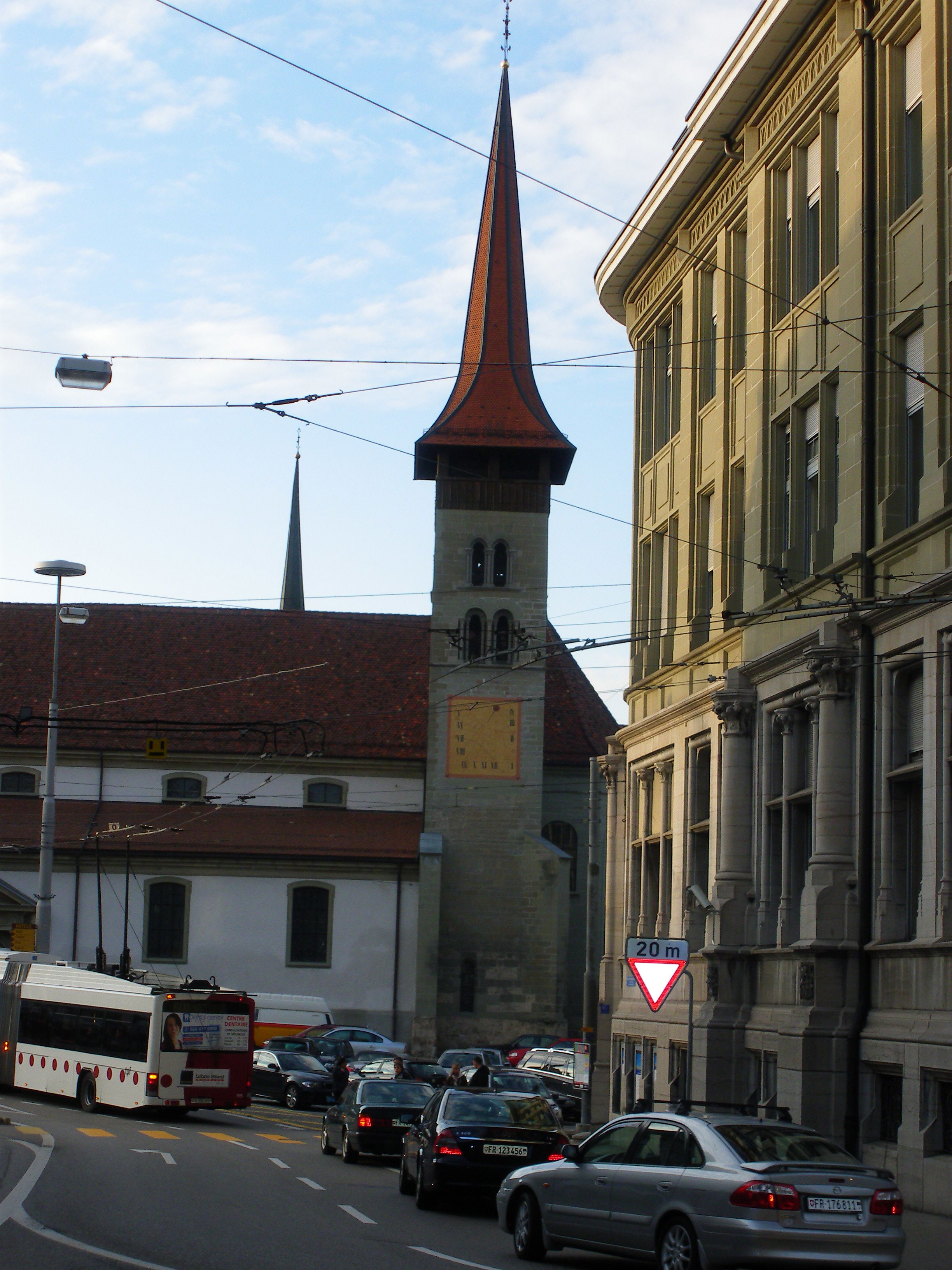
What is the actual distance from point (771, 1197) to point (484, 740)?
44.4 metres

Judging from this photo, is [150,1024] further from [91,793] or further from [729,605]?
[91,793]

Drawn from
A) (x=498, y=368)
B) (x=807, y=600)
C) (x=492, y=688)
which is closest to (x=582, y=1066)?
(x=807, y=600)

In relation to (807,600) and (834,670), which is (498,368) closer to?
(807,600)

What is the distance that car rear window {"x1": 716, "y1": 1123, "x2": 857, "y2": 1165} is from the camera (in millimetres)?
12820

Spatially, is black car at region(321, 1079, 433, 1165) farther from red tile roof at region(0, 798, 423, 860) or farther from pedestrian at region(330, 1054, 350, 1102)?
red tile roof at region(0, 798, 423, 860)

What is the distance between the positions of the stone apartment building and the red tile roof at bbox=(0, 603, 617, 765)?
→ 93.4 feet

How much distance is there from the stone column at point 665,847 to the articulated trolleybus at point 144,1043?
803 centimetres

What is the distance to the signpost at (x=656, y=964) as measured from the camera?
1858cm

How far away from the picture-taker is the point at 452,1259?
1411cm

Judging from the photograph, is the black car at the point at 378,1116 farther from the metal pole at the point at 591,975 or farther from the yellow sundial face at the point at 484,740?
the yellow sundial face at the point at 484,740

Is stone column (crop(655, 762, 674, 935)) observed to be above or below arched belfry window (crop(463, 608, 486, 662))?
below

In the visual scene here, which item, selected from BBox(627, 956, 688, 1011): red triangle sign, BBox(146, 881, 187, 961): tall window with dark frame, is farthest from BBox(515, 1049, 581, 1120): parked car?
BBox(146, 881, 187, 961): tall window with dark frame

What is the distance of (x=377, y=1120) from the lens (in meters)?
24.9

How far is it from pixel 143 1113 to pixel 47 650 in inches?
1174
